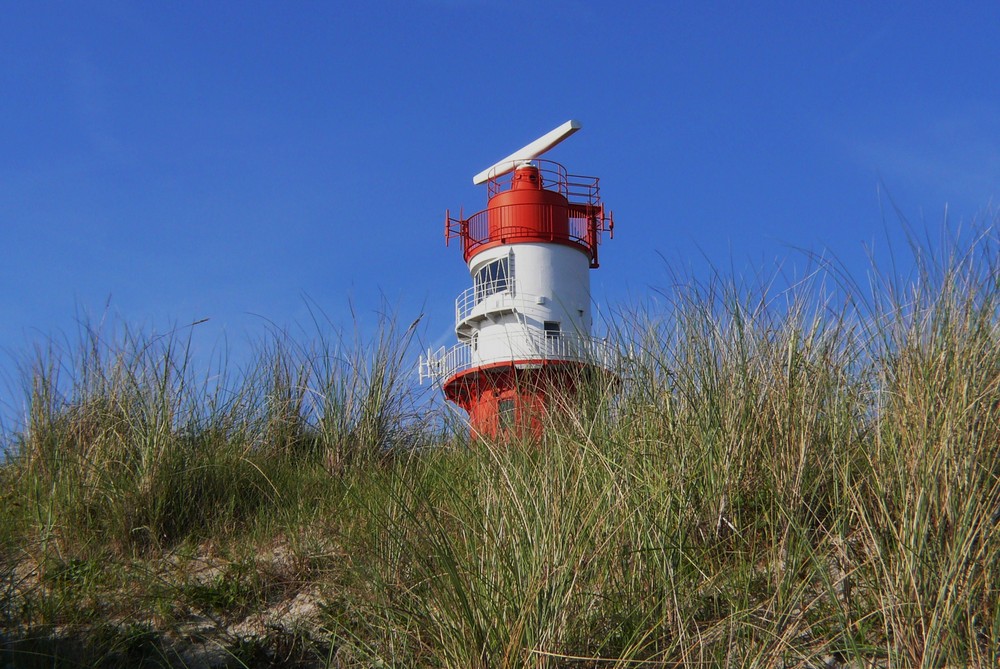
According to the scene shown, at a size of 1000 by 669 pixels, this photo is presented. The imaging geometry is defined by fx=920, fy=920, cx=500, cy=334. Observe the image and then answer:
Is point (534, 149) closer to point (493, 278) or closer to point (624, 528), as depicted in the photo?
point (493, 278)

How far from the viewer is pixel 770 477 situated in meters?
3.13

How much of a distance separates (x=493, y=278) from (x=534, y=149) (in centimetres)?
311

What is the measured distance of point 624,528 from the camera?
116 inches

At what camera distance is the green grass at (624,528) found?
8.33 ft

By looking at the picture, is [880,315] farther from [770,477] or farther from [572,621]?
[572,621]

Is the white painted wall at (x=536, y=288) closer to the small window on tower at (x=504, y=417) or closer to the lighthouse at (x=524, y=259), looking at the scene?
the lighthouse at (x=524, y=259)

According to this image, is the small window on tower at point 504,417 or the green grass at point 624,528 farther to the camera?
the small window on tower at point 504,417

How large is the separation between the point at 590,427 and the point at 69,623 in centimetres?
209

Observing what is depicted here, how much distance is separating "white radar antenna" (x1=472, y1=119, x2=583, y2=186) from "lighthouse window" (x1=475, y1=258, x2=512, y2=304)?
6.63 ft

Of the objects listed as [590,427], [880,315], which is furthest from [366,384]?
[880,315]

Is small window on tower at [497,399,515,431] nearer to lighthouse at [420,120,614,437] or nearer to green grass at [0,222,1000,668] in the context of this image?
green grass at [0,222,1000,668]

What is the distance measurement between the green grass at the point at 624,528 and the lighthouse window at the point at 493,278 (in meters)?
10.2

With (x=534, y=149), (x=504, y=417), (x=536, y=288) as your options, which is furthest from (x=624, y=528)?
(x=534, y=149)

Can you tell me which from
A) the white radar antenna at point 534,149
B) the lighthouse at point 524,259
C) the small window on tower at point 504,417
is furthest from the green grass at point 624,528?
the white radar antenna at point 534,149
